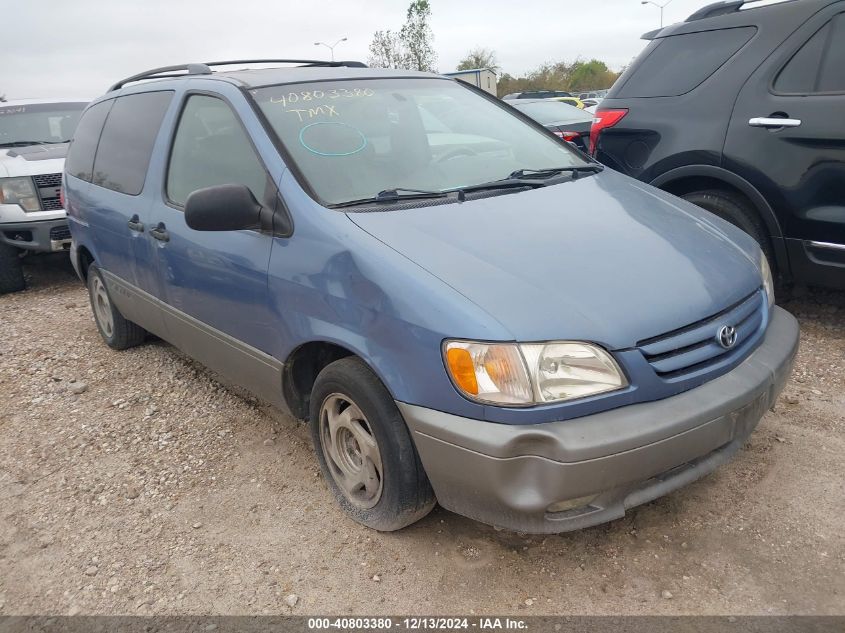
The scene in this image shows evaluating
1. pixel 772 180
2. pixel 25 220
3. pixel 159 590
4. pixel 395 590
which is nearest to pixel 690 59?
pixel 772 180

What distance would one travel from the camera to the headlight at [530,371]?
206cm

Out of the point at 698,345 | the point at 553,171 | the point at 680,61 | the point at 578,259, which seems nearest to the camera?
the point at 698,345

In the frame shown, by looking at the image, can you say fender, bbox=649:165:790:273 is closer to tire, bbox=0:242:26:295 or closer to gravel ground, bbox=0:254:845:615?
gravel ground, bbox=0:254:845:615

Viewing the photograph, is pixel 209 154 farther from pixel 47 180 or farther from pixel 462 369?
pixel 47 180

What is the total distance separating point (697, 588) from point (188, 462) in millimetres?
2267

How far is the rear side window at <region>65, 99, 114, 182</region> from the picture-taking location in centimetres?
449

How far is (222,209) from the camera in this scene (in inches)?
105

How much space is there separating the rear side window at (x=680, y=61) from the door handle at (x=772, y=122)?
520 mm

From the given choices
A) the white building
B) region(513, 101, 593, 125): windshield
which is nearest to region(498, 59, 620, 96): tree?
the white building

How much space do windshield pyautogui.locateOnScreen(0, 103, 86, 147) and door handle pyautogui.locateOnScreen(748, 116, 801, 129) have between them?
7.02 m

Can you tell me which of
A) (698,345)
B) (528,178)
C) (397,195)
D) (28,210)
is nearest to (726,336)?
(698,345)

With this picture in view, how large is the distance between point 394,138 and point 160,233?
4.13ft

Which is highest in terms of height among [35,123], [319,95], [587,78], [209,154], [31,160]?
[319,95]

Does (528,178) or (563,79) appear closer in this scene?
(528,178)
